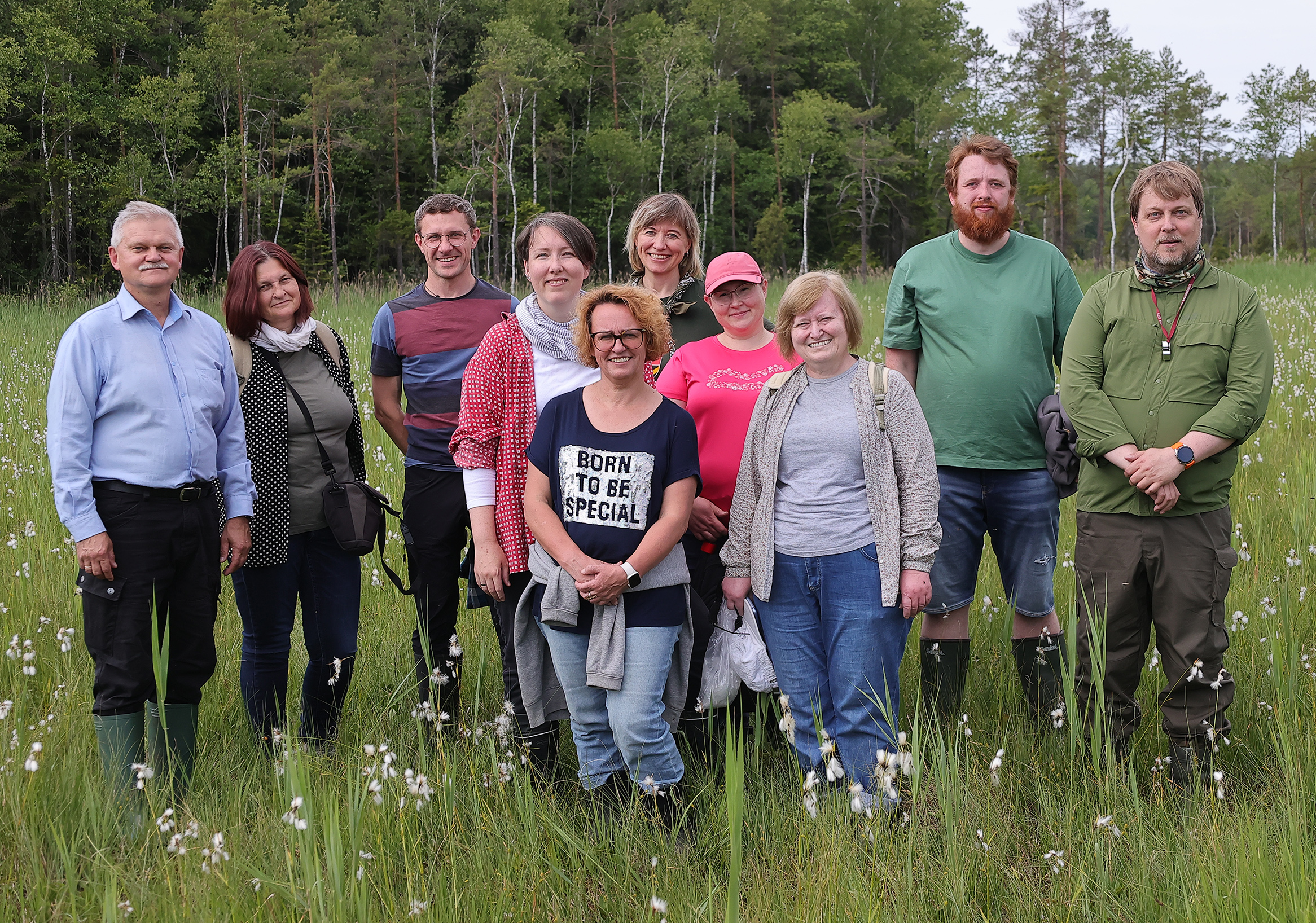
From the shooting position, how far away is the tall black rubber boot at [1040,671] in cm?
379

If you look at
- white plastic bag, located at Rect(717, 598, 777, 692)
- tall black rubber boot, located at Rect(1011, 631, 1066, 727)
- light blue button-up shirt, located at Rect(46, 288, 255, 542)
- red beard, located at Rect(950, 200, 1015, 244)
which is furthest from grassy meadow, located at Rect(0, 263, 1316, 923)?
red beard, located at Rect(950, 200, 1015, 244)

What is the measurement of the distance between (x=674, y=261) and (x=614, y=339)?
113cm

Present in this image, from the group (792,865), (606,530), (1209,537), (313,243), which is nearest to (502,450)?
(606,530)

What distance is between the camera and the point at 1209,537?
10.6 ft

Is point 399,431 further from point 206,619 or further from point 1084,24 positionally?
point 1084,24

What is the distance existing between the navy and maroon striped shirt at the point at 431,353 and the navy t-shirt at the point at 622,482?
3.66 ft

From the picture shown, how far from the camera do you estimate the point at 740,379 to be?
3617 millimetres

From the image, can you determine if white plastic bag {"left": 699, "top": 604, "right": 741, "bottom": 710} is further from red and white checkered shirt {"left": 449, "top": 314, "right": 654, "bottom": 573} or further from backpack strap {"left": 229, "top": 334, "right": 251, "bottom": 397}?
backpack strap {"left": 229, "top": 334, "right": 251, "bottom": 397}

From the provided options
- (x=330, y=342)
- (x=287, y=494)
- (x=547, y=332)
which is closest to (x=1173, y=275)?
(x=547, y=332)

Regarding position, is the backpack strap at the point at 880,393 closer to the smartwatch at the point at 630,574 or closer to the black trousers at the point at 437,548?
the smartwatch at the point at 630,574

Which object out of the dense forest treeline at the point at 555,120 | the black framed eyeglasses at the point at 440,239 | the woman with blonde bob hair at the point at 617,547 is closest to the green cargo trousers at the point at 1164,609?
the woman with blonde bob hair at the point at 617,547

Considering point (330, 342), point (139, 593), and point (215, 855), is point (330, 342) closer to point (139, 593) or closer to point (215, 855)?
point (139, 593)

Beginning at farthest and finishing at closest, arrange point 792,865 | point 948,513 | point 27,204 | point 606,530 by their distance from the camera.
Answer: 1. point 27,204
2. point 948,513
3. point 606,530
4. point 792,865

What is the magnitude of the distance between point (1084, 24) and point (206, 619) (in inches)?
2501
